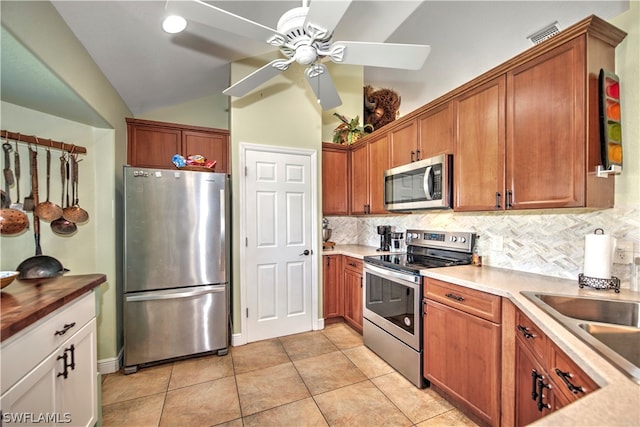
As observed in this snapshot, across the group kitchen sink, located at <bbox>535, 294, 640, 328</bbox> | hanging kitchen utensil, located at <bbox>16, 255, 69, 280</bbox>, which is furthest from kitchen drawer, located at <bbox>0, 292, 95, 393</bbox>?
kitchen sink, located at <bbox>535, 294, 640, 328</bbox>

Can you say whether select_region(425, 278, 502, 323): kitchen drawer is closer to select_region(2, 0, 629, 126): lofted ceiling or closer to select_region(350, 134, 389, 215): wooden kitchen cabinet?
select_region(350, 134, 389, 215): wooden kitchen cabinet

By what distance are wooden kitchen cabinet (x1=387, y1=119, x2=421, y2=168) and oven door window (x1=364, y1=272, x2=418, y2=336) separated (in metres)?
1.14

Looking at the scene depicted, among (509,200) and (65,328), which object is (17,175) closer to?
(65,328)

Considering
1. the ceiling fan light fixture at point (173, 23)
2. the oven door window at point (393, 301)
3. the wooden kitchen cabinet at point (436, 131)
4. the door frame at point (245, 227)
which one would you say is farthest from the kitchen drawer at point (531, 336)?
the ceiling fan light fixture at point (173, 23)

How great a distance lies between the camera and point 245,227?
9.52 ft

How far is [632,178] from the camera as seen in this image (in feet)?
4.98

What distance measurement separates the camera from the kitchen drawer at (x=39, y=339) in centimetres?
98

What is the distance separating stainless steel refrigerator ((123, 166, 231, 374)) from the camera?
7.84 feet

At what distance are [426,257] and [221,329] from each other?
6.88 ft

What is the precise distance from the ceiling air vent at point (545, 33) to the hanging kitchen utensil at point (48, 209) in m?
3.61

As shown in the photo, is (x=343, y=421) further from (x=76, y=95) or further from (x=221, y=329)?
(x=76, y=95)

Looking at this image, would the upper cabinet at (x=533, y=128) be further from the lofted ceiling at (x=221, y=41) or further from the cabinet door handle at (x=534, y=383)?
the cabinet door handle at (x=534, y=383)

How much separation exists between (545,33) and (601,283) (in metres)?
1.80

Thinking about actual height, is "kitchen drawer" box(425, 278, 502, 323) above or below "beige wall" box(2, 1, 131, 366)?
below
